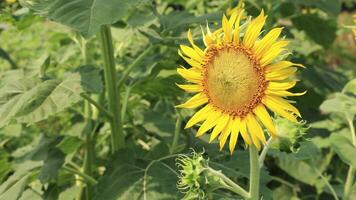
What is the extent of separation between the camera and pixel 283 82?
4.00ft

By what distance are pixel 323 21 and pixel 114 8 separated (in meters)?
1.70

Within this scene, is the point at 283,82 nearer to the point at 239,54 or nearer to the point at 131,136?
the point at 239,54

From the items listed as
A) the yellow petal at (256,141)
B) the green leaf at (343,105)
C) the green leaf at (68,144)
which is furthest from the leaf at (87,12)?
the green leaf at (343,105)

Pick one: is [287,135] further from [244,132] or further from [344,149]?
[344,149]

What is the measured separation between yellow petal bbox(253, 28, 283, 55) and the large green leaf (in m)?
0.58

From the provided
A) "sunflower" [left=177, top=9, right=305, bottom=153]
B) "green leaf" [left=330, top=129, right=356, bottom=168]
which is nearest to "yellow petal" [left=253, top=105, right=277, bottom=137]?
"sunflower" [left=177, top=9, right=305, bottom=153]

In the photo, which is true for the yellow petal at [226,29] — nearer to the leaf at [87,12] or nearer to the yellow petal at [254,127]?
the yellow petal at [254,127]

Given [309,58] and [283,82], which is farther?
[309,58]

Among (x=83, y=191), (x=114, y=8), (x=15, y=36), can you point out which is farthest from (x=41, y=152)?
(x=15, y=36)

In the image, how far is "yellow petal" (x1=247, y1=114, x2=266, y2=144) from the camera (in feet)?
4.00

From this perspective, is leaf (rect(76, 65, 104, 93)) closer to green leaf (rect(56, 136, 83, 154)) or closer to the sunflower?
green leaf (rect(56, 136, 83, 154))

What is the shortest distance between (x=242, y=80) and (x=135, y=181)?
612 millimetres

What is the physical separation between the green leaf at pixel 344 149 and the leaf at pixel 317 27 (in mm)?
1208

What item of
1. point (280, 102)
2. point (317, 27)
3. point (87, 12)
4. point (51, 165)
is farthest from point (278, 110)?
point (317, 27)
